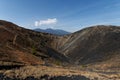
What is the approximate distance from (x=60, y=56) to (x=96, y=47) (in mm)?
21295

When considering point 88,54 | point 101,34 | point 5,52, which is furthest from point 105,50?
point 5,52

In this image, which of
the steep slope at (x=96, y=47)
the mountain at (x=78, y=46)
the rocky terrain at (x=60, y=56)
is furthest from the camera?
the steep slope at (x=96, y=47)

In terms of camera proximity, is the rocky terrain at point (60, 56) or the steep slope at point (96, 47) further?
the steep slope at point (96, 47)

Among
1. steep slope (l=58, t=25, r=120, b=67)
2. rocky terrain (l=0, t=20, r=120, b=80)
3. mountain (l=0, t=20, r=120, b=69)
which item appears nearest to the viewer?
rocky terrain (l=0, t=20, r=120, b=80)

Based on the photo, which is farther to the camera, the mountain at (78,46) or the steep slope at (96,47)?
the steep slope at (96,47)

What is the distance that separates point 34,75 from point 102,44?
63873mm

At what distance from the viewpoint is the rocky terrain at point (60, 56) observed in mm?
33031

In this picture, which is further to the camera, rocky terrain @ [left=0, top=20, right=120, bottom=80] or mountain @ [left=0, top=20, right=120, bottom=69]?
mountain @ [left=0, top=20, right=120, bottom=69]

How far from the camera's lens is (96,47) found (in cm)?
9056

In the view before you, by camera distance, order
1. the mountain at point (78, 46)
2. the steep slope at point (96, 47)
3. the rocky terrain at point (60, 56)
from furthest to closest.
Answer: the steep slope at point (96, 47) → the mountain at point (78, 46) → the rocky terrain at point (60, 56)

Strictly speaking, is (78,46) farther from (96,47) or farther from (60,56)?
(60,56)

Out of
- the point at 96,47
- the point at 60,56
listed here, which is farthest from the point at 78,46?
the point at 60,56

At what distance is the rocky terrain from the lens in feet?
108

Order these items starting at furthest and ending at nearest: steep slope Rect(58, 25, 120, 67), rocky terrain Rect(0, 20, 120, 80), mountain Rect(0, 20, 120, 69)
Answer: steep slope Rect(58, 25, 120, 67) → mountain Rect(0, 20, 120, 69) → rocky terrain Rect(0, 20, 120, 80)
